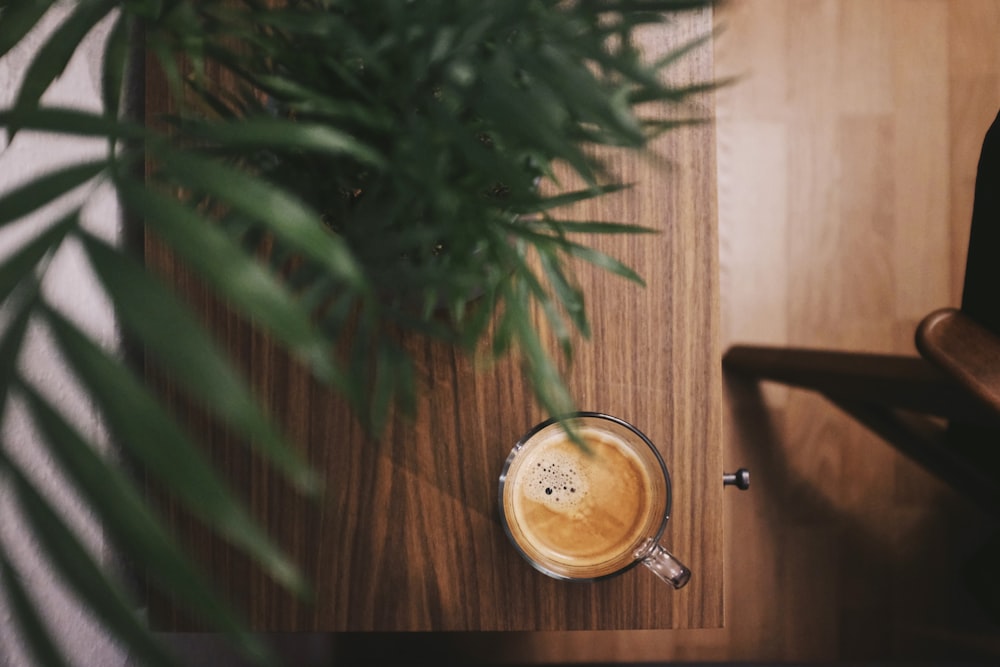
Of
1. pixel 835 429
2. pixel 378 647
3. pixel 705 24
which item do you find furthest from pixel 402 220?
pixel 835 429

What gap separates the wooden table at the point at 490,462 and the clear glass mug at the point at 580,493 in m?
0.03

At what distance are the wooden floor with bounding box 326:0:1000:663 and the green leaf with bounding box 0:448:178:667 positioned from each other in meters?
1.21

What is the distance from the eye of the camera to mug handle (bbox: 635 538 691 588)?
2.07 feet

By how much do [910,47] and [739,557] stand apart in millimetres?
1032

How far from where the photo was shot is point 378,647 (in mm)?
1265

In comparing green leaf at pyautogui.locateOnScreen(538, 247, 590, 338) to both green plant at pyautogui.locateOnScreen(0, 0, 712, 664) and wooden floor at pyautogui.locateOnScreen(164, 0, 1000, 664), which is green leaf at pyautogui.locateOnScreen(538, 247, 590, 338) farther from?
wooden floor at pyautogui.locateOnScreen(164, 0, 1000, 664)

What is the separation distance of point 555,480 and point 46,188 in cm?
49

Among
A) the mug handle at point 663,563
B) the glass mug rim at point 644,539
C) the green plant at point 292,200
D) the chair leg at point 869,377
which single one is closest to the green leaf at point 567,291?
the green plant at point 292,200

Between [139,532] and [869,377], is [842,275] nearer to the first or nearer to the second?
[869,377]

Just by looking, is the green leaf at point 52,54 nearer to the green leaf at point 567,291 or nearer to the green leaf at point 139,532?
the green leaf at point 139,532

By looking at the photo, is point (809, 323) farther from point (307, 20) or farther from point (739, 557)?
point (307, 20)

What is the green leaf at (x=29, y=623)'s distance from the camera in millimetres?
274

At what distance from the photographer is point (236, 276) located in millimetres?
239

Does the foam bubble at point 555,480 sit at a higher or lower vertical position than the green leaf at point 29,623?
lower
